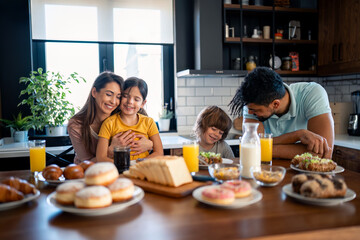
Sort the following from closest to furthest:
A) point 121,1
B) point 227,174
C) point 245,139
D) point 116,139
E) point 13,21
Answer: point 227,174
point 245,139
point 116,139
point 13,21
point 121,1

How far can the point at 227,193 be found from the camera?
107cm

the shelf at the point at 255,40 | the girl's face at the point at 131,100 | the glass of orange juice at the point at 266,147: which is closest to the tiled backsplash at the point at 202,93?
the shelf at the point at 255,40

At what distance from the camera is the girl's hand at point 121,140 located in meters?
2.02

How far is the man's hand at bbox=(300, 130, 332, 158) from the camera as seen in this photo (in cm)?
184

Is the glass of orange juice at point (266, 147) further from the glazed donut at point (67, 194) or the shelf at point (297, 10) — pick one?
the shelf at point (297, 10)

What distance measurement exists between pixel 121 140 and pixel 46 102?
1663 millimetres

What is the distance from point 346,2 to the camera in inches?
139

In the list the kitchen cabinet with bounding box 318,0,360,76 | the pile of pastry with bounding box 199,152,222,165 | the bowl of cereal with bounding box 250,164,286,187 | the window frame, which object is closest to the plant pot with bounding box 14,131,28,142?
the window frame

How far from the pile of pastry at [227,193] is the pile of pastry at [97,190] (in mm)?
264

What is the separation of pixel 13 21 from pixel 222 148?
8.81ft

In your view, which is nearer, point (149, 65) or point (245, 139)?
point (245, 139)

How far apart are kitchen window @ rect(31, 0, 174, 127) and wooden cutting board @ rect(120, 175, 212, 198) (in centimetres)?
279

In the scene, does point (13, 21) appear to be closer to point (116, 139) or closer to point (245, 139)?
point (116, 139)

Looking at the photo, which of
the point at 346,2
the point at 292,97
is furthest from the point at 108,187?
the point at 346,2
